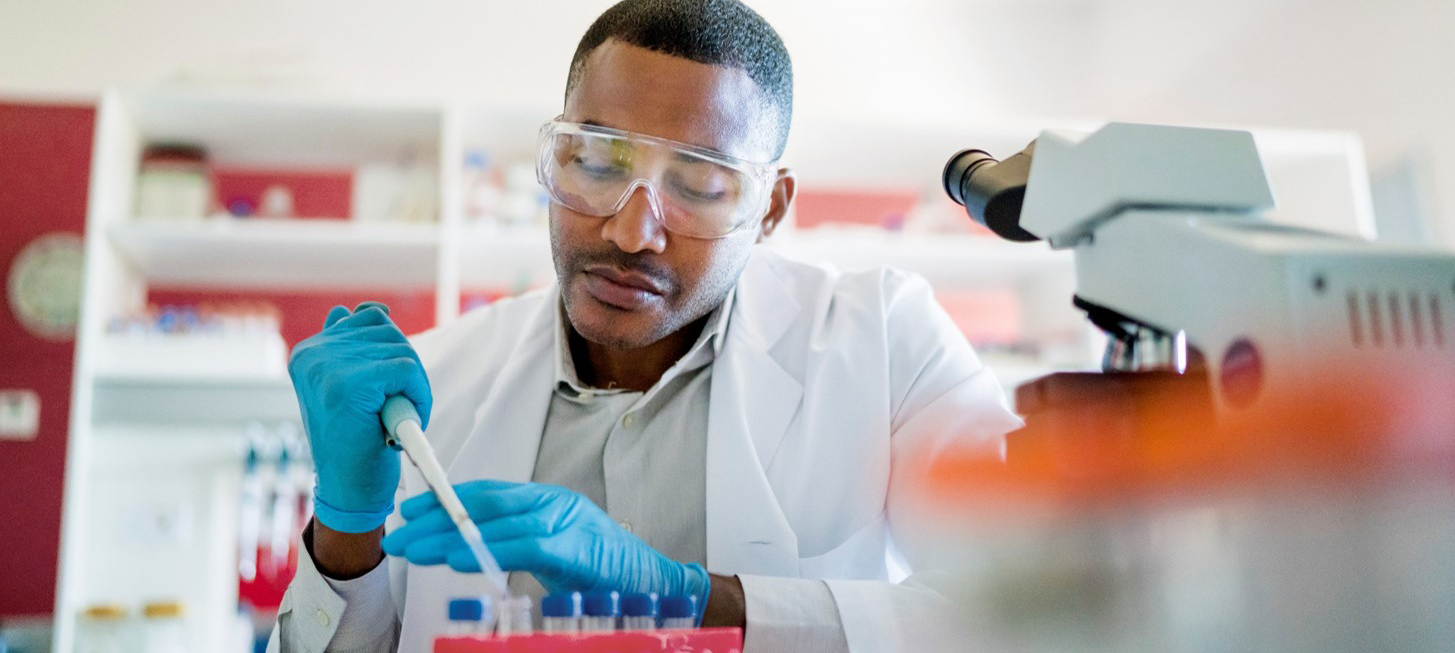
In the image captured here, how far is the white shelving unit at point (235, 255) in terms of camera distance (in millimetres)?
2662

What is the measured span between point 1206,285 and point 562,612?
0.44m

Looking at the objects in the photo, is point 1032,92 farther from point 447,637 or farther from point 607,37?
point 447,637

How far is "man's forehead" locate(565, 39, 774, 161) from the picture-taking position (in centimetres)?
118

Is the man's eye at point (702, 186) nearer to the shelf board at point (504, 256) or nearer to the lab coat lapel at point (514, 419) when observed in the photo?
the lab coat lapel at point (514, 419)

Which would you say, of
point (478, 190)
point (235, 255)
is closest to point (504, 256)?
point (478, 190)

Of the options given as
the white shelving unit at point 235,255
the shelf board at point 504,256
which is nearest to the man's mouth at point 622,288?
the shelf board at point 504,256

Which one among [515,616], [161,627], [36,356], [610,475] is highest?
[36,356]

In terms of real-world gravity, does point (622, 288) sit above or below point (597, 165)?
below

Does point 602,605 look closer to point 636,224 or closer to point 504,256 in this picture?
point 636,224

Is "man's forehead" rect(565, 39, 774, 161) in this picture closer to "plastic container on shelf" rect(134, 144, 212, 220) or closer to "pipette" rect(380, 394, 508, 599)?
"pipette" rect(380, 394, 508, 599)

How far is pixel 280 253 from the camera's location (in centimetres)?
296

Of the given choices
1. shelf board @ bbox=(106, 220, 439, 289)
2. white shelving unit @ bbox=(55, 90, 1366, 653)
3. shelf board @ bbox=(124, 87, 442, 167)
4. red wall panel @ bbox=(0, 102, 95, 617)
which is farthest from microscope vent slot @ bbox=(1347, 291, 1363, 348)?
red wall panel @ bbox=(0, 102, 95, 617)

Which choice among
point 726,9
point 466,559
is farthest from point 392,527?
point 726,9

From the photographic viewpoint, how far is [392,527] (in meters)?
1.31
